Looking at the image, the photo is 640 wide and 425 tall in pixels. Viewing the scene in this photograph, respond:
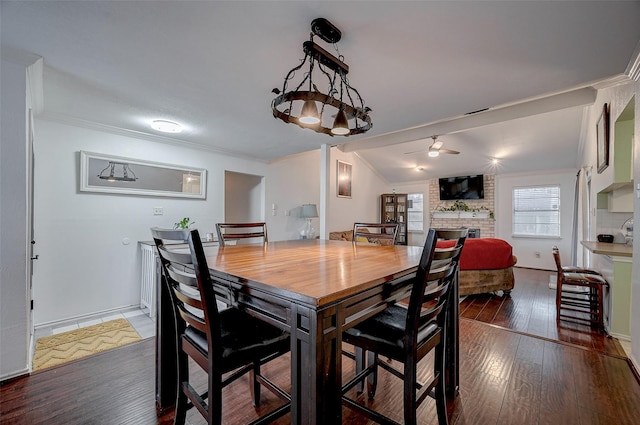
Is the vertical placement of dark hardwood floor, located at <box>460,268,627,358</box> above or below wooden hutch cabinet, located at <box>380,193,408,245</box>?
below

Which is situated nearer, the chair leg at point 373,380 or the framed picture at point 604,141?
the chair leg at point 373,380

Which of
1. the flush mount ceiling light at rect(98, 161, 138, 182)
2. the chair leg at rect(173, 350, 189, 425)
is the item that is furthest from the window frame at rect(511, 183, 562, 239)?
the flush mount ceiling light at rect(98, 161, 138, 182)

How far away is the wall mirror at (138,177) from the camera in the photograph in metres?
3.14

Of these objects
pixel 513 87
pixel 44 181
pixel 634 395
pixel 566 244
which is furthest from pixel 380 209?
pixel 44 181

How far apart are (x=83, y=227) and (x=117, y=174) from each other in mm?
706

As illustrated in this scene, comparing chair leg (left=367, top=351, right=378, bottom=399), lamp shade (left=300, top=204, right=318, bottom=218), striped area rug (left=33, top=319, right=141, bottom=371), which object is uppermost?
lamp shade (left=300, top=204, right=318, bottom=218)

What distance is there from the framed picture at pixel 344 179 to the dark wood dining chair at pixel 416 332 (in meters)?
5.20

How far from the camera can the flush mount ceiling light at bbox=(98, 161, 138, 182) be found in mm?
3260

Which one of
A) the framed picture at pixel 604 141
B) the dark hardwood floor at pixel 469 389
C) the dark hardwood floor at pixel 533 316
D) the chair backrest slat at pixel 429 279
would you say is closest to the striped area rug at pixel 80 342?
the dark hardwood floor at pixel 469 389

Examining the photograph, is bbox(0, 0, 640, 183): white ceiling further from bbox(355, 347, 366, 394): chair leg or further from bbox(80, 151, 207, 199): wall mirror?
bbox(355, 347, 366, 394): chair leg

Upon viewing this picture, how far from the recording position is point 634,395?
1736 mm

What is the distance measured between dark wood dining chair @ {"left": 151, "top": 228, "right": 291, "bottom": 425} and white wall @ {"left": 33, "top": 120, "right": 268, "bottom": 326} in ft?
8.59

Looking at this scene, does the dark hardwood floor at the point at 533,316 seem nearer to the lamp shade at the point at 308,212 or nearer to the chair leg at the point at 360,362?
the chair leg at the point at 360,362

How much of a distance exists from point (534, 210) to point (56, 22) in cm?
779
